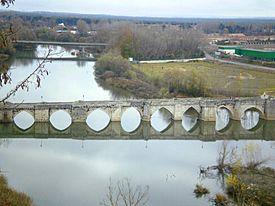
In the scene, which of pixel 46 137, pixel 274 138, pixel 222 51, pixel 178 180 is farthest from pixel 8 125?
pixel 222 51

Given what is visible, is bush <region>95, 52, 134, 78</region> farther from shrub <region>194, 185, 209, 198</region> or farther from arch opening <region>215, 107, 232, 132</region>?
shrub <region>194, 185, 209, 198</region>

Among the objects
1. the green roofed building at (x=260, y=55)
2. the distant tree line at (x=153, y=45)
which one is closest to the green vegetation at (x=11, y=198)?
the distant tree line at (x=153, y=45)

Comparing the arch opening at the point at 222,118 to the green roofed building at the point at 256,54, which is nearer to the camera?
the arch opening at the point at 222,118

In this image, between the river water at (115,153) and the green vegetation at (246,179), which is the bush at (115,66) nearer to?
the river water at (115,153)

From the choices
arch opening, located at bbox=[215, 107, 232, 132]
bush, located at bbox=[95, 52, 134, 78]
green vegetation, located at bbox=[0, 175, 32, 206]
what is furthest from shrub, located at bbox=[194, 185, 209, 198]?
bush, located at bbox=[95, 52, 134, 78]

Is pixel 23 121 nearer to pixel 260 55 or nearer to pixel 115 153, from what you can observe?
pixel 115 153

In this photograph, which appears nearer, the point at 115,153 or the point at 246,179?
the point at 246,179

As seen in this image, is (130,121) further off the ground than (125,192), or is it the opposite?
(130,121)

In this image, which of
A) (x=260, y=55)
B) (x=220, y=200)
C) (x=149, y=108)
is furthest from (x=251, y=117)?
(x=260, y=55)
